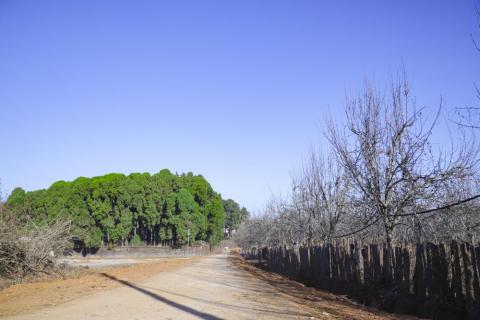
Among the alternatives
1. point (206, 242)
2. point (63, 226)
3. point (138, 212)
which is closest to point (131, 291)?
point (63, 226)

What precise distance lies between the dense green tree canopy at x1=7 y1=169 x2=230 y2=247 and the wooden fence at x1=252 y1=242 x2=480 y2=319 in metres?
46.0

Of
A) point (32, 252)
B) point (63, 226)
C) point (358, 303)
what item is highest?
point (63, 226)

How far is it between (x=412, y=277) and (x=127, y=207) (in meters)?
55.4

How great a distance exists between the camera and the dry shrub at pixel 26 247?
1625 cm

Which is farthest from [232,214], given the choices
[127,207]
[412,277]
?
[412,277]

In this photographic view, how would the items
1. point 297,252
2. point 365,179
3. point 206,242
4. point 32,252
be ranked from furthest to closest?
point 206,242
point 297,252
point 32,252
point 365,179

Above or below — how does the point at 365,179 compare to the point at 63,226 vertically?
above

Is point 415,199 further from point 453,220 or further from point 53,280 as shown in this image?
point 53,280

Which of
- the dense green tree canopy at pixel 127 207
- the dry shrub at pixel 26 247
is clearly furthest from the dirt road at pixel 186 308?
the dense green tree canopy at pixel 127 207

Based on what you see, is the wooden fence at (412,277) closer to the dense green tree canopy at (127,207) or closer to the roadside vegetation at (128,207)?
the dense green tree canopy at (127,207)

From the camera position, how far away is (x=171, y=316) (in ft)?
27.1

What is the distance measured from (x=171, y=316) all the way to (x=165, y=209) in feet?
193

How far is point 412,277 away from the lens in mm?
10281

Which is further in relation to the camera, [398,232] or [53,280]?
[398,232]
